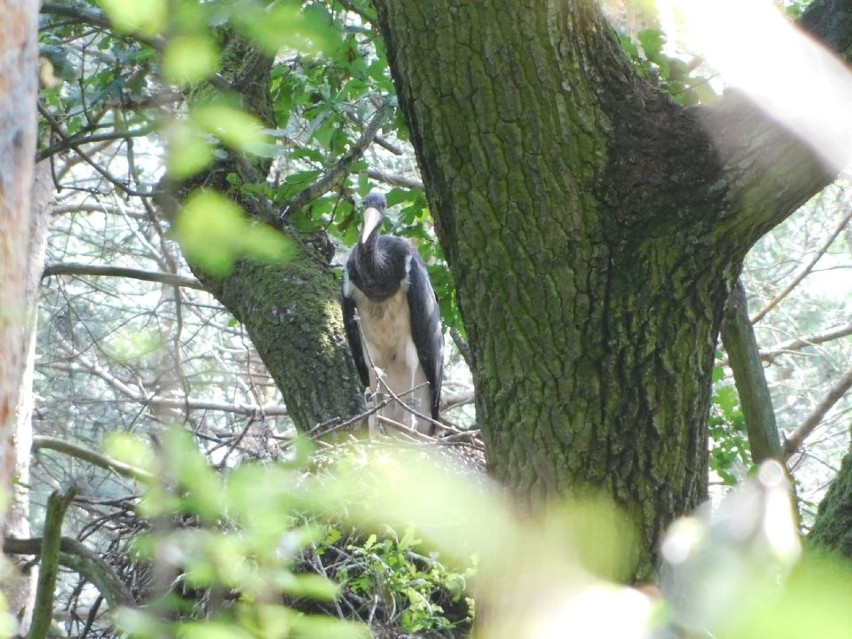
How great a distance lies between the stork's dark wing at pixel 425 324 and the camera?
22.6 feet

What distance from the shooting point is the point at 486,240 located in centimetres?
265

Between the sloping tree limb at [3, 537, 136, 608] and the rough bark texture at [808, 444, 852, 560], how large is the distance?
1552 millimetres

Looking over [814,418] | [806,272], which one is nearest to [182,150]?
[814,418]

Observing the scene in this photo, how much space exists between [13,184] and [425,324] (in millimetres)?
5763

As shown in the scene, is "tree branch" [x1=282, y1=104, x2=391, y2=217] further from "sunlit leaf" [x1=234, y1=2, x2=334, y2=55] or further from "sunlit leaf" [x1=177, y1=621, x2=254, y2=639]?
"sunlit leaf" [x1=177, y1=621, x2=254, y2=639]

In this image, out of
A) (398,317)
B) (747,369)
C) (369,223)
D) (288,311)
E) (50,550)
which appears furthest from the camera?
(398,317)

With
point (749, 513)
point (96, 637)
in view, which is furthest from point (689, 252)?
point (96, 637)

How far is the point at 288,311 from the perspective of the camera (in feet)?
16.5

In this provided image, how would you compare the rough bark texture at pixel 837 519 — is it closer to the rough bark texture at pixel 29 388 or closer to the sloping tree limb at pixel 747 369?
the sloping tree limb at pixel 747 369

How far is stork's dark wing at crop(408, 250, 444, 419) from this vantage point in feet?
22.6

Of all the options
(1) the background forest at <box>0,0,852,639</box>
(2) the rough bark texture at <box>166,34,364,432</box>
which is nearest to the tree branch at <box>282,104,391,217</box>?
(1) the background forest at <box>0,0,852,639</box>

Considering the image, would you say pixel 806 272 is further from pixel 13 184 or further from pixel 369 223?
pixel 13 184

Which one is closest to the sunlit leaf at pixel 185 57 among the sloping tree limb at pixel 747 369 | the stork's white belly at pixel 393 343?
the sloping tree limb at pixel 747 369

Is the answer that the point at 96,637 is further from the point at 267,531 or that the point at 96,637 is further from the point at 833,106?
Answer: the point at 833,106
